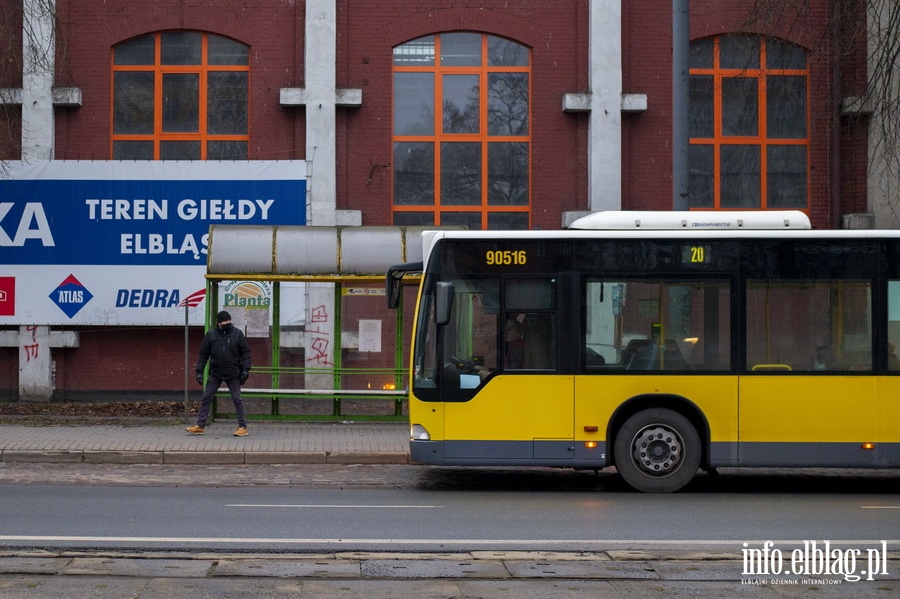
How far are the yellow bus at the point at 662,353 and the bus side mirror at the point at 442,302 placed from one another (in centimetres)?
9

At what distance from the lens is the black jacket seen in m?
15.7

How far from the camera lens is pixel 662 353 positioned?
38.2 feet

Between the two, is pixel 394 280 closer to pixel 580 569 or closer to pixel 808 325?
pixel 808 325

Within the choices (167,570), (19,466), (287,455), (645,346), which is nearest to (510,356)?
(645,346)

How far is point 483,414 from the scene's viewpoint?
11633 millimetres

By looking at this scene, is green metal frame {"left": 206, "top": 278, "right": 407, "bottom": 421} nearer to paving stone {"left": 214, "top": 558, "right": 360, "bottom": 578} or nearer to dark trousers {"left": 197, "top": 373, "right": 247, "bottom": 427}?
dark trousers {"left": 197, "top": 373, "right": 247, "bottom": 427}

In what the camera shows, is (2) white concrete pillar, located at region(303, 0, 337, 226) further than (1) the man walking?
Yes

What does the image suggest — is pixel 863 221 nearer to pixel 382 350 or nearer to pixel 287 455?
pixel 382 350

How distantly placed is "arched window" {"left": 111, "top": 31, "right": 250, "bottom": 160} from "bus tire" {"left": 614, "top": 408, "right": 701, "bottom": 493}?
11409mm

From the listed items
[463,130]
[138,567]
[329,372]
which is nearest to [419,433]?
[138,567]

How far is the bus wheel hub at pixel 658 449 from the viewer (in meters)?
11.6

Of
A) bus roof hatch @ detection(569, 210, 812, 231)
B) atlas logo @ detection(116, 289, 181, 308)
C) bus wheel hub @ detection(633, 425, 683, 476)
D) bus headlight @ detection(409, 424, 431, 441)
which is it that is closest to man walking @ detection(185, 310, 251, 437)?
atlas logo @ detection(116, 289, 181, 308)

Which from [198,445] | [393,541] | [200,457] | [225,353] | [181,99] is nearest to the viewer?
[393,541]

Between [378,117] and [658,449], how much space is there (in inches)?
423
